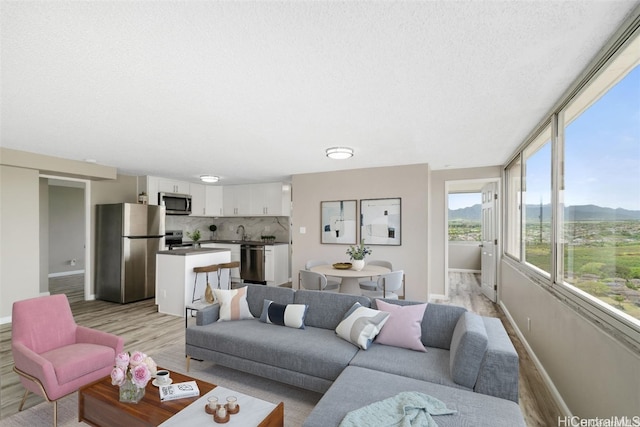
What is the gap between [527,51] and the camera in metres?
1.76

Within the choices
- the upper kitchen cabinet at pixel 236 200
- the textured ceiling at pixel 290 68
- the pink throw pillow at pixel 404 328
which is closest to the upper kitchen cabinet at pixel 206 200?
the upper kitchen cabinet at pixel 236 200

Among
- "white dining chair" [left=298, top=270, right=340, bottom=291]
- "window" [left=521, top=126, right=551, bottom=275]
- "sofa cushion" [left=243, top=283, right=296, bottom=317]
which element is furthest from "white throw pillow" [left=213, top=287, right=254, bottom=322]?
"window" [left=521, top=126, right=551, bottom=275]

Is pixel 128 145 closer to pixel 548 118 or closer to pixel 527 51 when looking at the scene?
pixel 527 51

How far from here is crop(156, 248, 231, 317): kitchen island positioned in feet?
14.9

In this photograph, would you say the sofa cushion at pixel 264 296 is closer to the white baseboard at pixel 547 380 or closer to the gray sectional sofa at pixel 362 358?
the gray sectional sofa at pixel 362 358

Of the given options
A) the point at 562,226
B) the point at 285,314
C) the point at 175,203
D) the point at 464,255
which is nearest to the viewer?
the point at 562,226

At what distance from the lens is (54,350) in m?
2.43

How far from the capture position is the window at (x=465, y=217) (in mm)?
8797

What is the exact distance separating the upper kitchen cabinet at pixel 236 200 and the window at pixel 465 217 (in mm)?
5940

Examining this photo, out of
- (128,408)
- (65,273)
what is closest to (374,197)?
(128,408)

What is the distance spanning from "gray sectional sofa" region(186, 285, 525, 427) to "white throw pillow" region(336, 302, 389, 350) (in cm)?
7

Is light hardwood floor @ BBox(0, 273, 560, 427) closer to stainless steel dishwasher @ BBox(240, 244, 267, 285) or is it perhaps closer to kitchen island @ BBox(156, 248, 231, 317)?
kitchen island @ BBox(156, 248, 231, 317)

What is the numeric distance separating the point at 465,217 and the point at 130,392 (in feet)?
29.7

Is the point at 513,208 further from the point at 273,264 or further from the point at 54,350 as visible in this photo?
the point at 54,350
